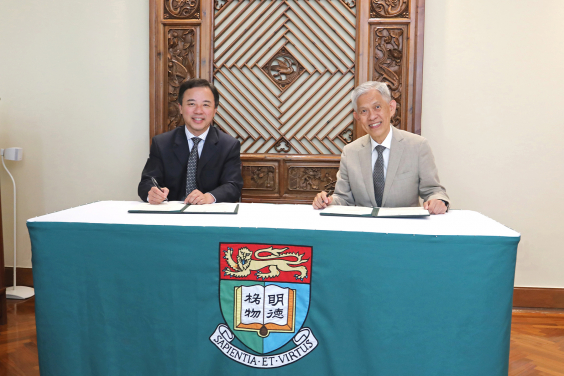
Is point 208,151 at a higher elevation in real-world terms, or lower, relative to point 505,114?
lower

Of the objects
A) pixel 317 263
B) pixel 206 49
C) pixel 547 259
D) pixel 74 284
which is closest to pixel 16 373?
pixel 74 284

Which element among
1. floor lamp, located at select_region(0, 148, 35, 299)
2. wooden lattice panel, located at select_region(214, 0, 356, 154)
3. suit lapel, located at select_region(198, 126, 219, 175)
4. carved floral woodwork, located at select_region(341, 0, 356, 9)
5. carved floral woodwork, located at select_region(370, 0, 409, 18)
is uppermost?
Result: carved floral woodwork, located at select_region(341, 0, 356, 9)

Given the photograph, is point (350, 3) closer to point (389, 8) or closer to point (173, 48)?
point (389, 8)

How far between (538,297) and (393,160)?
167 centimetres

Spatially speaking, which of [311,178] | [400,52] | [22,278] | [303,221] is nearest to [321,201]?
[303,221]

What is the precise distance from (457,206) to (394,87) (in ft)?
2.94

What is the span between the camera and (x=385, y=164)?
198 cm

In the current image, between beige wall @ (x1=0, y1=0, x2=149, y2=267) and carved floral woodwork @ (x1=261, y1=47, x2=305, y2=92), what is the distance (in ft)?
2.84

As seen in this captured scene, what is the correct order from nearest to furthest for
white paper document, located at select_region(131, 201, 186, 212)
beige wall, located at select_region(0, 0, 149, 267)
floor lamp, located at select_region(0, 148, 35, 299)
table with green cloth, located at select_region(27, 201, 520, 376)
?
table with green cloth, located at select_region(27, 201, 520, 376) → white paper document, located at select_region(131, 201, 186, 212) → floor lamp, located at select_region(0, 148, 35, 299) → beige wall, located at select_region(0, 0, 149, 267)

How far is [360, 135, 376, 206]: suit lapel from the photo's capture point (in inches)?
76.5

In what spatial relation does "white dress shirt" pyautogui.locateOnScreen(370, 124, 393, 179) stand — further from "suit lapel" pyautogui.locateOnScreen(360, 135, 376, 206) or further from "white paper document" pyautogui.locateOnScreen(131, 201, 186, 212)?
"white paper document" pyautogui.locateOnScreen(131, 201, 186, 212)

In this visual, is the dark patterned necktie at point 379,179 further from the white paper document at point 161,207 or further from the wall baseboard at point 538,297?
the wall baseboard at point 538,297

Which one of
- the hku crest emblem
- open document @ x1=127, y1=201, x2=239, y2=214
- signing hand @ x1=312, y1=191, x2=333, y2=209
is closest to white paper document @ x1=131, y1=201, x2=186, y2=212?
open document @ x1=127, y1=201, x2=239, y2=214

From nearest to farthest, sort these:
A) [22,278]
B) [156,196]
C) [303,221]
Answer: [303,221] → [156,196] → [22,278]
